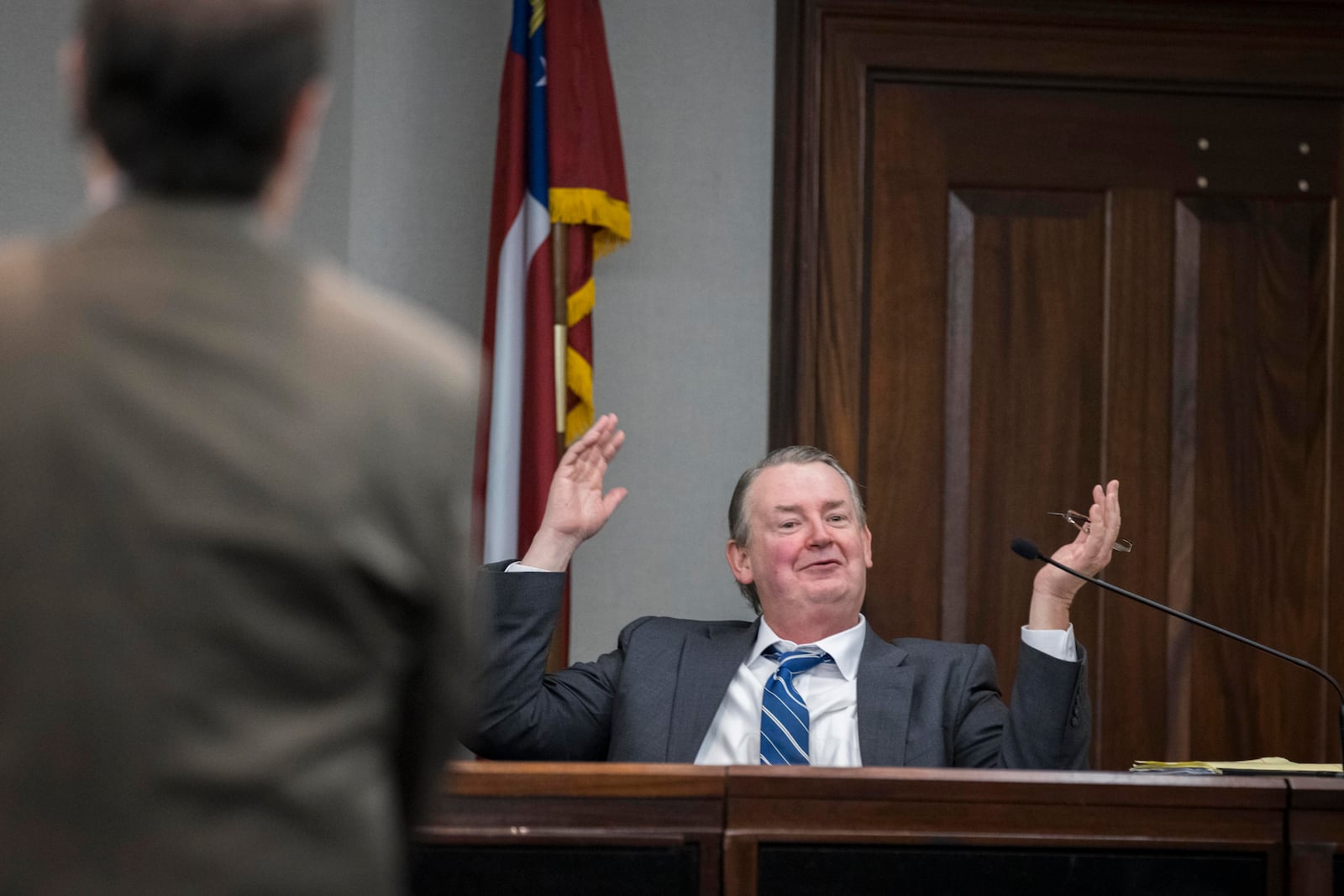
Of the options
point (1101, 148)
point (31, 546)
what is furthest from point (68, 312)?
point (1101, 148)

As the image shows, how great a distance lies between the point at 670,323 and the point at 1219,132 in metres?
1.39

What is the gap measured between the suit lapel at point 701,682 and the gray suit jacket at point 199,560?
1.77m

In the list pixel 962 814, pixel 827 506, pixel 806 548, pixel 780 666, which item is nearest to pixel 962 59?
pixel 827 506

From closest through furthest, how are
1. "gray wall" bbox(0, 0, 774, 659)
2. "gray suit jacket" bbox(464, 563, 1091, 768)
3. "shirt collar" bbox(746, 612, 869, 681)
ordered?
"gray suit jacket" bbox(464, 563, 1091, 768) → "shirt collar" bbox(746, 612, 869, 681) → "gray wall" bbox(0, 0, 774, 659)

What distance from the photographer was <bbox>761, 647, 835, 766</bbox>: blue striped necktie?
8.61 feet

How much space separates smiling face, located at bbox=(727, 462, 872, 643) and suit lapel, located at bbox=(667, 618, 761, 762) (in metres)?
0.10

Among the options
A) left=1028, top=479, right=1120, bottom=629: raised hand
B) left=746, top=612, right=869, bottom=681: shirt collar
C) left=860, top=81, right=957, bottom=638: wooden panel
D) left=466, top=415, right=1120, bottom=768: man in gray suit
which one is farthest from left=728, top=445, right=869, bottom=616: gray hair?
left=860, top=81, right=957, bottom=638: wooden panel

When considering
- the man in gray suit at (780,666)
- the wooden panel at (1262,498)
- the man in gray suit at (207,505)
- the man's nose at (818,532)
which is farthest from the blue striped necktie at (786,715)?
the man in gray suit at (207,505)

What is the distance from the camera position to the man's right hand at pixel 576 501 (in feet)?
8.51

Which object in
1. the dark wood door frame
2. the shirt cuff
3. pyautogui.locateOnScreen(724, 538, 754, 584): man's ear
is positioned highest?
the dark wood door frame

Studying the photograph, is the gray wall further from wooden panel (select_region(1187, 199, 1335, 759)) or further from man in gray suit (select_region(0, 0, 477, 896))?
man in gray suit (select_region(0, 0, 477, 896))

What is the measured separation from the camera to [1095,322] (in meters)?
3.57

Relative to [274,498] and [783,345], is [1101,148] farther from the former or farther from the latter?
[274,498]

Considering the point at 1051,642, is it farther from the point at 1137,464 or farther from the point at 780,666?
the point at 1137,464
